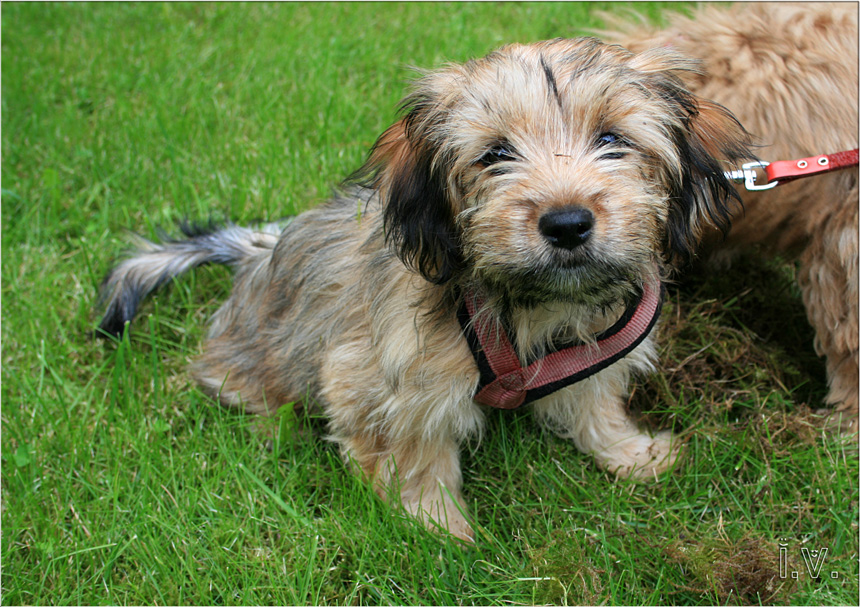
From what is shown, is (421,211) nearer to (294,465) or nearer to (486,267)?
(486,267)

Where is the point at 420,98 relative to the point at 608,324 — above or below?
above

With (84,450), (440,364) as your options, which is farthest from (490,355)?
(84,450)

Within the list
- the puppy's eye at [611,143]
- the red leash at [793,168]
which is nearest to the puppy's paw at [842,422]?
the red leash at [793,168]

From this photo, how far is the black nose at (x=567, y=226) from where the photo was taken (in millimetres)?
1544

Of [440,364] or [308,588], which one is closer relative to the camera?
[440,364]

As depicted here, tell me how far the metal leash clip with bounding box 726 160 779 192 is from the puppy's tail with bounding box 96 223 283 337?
1.79 metres

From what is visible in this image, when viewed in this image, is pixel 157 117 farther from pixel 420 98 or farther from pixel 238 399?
pixel 420 98

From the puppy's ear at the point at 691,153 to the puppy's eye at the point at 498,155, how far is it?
42cm

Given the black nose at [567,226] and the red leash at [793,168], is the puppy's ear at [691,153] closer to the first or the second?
the red leash at [793,168]

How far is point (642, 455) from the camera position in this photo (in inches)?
103

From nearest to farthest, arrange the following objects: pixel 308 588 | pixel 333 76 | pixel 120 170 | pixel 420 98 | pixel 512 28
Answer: pixel 420 98
pixel 308 588
pixel 120 170
pixel 333 76
pixel 512 28

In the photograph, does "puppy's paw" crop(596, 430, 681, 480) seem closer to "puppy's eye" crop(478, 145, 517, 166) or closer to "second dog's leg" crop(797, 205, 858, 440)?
"second dog's leg" crop(797, 205, 858, 440)

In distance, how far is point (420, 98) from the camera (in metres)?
1.89

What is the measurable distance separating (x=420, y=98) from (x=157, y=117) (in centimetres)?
290
